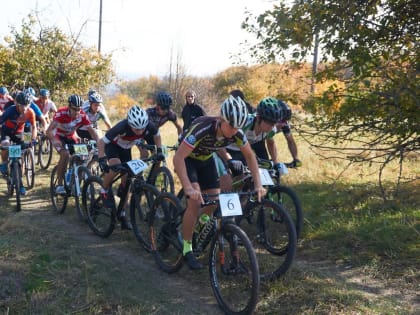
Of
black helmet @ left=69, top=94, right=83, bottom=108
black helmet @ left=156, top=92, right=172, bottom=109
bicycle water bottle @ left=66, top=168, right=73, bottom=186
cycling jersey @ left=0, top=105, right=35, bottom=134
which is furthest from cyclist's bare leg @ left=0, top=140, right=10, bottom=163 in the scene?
black helmet @ left=156, top=92, right=172, bottom=109

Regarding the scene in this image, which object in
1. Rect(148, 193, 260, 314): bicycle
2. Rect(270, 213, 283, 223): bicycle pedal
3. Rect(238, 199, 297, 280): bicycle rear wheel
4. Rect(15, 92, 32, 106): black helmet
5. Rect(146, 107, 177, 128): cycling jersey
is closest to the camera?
Rect(148, 193, 260, 314): bicycle

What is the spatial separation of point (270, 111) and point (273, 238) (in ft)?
5.48

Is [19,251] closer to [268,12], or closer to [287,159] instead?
[268,12]

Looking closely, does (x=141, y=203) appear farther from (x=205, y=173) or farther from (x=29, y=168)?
(x=29, y=168)

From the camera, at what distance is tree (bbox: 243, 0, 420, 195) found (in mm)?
6457

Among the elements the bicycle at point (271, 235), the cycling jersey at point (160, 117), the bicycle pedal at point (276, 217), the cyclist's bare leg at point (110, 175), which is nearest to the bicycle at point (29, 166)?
the cycling jersey at point (160, 117)

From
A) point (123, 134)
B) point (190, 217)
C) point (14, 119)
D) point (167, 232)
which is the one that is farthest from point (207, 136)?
point (14, 119)

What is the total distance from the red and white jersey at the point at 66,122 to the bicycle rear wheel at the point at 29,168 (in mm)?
1695

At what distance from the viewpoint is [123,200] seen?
6578 millimetres

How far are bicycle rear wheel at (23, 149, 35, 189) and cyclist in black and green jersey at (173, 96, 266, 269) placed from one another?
562cm

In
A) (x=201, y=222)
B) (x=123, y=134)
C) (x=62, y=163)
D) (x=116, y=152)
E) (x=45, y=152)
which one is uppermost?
(x=123, y=134)

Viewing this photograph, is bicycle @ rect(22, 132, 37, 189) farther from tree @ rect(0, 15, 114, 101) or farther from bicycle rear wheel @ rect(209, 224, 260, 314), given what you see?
tree @ rect(0, 15, 114, 101)

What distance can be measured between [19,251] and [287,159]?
8.72 meters

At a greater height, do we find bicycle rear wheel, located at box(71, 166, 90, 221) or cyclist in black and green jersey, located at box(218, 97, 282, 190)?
cyclist in black and green jersey, located at box(218, 97, 282, 190)
